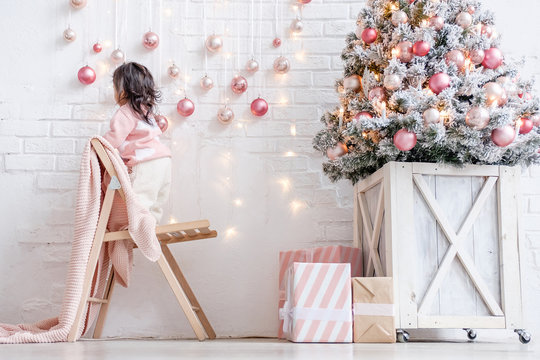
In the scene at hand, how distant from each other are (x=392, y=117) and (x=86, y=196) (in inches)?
44.6

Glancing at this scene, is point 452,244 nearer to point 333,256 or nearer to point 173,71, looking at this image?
point 333,256

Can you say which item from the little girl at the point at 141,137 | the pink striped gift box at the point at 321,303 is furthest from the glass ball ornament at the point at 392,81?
the little girl at the point at 141,137

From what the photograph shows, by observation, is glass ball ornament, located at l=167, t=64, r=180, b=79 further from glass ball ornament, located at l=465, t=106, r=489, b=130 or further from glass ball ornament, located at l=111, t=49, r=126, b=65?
glass ball ornament, located at l=465, t=106, r=489, b=130

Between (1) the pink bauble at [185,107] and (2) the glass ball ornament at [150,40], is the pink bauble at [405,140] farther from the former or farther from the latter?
(2) the glass ball ornament at [150,40]

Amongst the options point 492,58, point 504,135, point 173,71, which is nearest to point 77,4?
point 173,71

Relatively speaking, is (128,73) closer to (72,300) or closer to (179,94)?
(179,94)

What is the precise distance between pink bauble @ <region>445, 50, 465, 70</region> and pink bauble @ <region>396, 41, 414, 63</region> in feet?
0.40

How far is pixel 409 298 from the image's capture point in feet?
7.29

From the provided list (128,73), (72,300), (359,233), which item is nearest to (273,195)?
(359,233)

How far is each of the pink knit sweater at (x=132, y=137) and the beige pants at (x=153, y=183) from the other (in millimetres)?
31

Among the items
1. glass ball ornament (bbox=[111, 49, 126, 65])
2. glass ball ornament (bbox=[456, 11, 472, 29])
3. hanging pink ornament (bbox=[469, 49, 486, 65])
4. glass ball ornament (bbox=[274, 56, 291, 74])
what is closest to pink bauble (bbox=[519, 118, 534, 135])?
hanging pink ornament (bbox=[469, 49, 486, 65])

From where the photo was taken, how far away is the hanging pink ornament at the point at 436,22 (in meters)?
A: 2.32

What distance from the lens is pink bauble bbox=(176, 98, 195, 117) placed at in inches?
116

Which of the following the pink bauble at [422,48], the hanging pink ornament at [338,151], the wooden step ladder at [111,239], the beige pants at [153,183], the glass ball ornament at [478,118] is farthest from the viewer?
the beige pants at [153,183]
